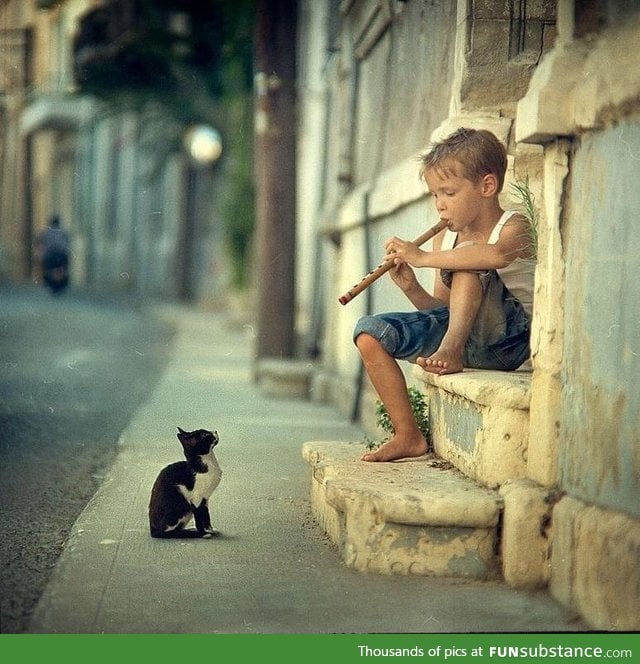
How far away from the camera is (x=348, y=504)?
13.3 feet

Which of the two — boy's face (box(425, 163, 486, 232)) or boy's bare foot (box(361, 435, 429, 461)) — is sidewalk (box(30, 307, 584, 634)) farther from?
boy's face (box(425, 163, 486, 232))

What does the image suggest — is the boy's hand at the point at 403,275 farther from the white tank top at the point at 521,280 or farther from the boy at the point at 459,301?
the white tank top at the point at 521,280

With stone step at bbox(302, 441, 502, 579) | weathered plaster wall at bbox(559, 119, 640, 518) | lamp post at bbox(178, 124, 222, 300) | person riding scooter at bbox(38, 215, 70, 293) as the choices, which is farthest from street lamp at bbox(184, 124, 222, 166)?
weathered plaster wall at bbox(559, 119, 640, 518)

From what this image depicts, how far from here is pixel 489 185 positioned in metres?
4.49

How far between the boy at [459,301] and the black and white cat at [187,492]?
2.00 feet

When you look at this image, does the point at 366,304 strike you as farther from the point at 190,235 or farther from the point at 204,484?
the point at 190,235

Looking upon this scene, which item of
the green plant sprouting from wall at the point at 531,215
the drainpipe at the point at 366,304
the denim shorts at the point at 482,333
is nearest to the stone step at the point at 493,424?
the denim shorts at the point at 482,333

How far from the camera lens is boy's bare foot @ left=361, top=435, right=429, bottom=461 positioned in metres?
4.59

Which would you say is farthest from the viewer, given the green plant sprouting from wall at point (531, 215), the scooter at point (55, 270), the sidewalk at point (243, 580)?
the scooter at point (55, 270)

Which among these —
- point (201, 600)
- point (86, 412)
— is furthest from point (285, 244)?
point (201, 600)

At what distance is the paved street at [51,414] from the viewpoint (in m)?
4.38

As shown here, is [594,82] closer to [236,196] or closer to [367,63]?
[367,63]

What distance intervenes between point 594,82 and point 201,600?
194 cm

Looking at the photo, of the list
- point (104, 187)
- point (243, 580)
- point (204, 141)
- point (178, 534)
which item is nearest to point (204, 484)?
point (178, 534)
